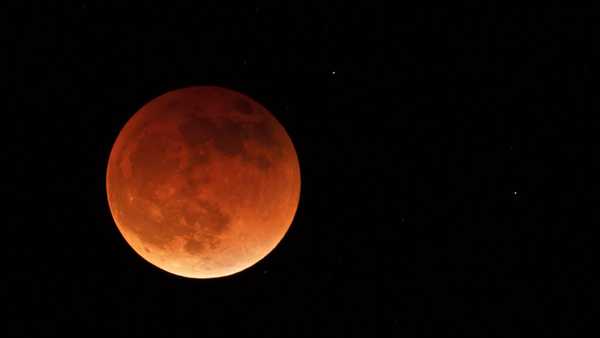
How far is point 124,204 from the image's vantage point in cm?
679

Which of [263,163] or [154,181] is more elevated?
[263,163]

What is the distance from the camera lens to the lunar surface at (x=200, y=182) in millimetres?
6418

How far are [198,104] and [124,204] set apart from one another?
1469 millimetres

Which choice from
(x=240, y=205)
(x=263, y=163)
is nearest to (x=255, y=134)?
(x=263, y=163)

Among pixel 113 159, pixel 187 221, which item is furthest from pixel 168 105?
pixel 187 221

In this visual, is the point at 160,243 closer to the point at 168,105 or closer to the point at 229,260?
the point at 229,260

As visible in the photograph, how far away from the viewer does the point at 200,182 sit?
639 centimetres

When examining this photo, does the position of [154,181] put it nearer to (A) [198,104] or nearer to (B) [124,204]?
(B) [124,204]

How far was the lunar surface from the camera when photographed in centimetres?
642

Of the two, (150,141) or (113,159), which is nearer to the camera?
(150,141)

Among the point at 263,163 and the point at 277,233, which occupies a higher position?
the point at 263,163

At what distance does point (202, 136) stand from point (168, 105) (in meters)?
0.74

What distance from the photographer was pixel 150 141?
654 cm

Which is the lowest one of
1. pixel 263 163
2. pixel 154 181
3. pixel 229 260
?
pixel 229 260
